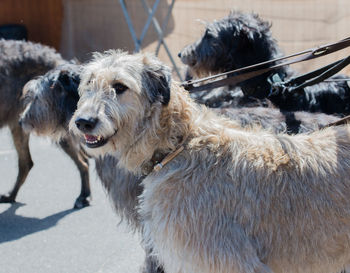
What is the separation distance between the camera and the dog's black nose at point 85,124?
8.84 ft

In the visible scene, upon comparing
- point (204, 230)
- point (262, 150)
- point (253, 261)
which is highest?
point (262, 150)

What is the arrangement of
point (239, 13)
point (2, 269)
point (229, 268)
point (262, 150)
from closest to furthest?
point (229, 268) < point (262, 150) < point (2, 269) < point (239, 13)

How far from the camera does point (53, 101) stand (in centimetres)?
456

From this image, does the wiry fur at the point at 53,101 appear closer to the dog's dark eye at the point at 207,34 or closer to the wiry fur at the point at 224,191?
the dog's dark eye at the point at 207,34

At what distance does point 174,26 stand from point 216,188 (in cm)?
865

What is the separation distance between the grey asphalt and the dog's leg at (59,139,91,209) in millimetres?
88

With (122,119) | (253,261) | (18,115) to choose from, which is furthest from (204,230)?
(18,115)

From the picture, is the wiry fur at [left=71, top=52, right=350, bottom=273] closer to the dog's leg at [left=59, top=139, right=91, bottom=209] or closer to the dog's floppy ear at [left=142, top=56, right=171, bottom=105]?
the dog's floppy ear at [left=142, top=56, right=171, bottom=105]

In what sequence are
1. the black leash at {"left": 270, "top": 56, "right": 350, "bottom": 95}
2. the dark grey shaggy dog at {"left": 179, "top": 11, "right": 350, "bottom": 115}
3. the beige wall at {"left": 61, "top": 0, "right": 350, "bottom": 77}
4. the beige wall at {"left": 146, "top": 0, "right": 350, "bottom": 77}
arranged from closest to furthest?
1. the black leash at {"left": 270, "top": 56, "right": 350, "bottom": 95}
2. the dark grey shaggy dog at {"left": 179, "top": 11, "right": 350, "bottom": 115}
3. the beige wall at {"left": 146, "top": 0, "right": 350, "bottom": 77}
4. the beige wall at {"left": 61, "top": 0, "right": 350, "bottom": 77}

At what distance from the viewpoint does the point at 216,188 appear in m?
2.81

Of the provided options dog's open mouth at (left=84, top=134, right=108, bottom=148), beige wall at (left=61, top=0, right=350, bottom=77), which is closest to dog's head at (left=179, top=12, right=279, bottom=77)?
dog's open mouth at (left=84, top=134, right=108, bottom=148)

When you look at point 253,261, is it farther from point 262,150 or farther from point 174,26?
point 174,26

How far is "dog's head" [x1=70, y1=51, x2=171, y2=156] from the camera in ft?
8.98

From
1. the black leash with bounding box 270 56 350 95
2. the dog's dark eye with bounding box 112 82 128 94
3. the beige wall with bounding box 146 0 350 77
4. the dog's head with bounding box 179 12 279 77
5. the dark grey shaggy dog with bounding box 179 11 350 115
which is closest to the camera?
the dog's dark eye with bounding box 112 82 128 94
